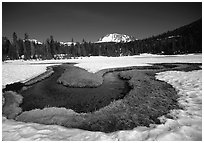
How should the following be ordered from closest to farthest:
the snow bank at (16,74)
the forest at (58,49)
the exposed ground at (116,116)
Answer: the exposed ground at (116,116) → the snow bank at (16,74) → the forest at (58,49)

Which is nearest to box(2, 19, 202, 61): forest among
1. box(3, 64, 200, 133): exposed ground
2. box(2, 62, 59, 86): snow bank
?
box(2, 62, 59, 86): snow bank

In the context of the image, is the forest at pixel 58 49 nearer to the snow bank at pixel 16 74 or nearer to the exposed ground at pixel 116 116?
the snow bank at pixel 16 74

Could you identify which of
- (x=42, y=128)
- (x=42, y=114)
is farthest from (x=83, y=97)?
(x=42, y=128)

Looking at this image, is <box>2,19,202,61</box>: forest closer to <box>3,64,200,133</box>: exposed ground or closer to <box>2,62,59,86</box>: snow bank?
<box>2,62,59,86</box>: snow bank

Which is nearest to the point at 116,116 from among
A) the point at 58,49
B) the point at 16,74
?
the point at 16,74

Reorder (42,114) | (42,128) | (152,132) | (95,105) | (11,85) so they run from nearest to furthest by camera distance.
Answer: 1. (152,132)
2. (42,128)
3. (42,114)
4. (95,105)
5. (11,85)

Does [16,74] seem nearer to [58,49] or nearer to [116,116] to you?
[116,116]

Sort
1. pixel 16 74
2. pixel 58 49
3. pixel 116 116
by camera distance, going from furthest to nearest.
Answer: pixel 58 49
pixel 16 74
pixel 116 116

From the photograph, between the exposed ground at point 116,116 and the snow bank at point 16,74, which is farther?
the snow bank at point 16,74

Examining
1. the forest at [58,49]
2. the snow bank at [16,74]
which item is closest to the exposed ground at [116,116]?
the snow bank at [16,74]

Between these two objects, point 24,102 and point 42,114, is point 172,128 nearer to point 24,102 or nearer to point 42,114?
point 42,114

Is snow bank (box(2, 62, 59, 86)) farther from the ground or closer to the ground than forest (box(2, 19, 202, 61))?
closer to the ground
